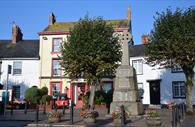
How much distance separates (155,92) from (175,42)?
15.3 metres

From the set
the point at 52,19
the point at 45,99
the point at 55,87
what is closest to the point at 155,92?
the point at 55,87

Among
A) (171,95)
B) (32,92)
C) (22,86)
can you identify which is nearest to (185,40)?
(171,95)

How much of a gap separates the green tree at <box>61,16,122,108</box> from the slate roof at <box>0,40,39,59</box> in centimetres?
1225

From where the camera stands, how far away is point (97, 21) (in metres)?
27.3

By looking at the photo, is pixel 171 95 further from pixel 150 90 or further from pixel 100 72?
pixel 100 72

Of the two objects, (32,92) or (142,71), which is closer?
(32,92)

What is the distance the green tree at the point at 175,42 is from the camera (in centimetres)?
2075

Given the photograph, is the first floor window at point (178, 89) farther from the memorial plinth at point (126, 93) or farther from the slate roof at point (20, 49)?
the slate roof at point (20, 49)

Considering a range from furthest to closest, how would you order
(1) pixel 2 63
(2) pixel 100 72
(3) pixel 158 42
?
(1) pixel 2 63 → (2) pixel 100 72 → (3) pixel 158 42

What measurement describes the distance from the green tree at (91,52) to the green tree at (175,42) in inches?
155

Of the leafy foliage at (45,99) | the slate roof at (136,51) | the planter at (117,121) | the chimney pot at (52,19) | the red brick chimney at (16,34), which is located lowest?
the planter at (117,121)

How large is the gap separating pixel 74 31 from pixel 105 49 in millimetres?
3647

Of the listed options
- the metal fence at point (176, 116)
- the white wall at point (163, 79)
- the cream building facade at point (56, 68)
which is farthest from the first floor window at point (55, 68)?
the metal fence at point (176, 116)

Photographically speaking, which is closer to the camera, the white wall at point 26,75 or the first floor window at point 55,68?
the first floor window at point 55,68
